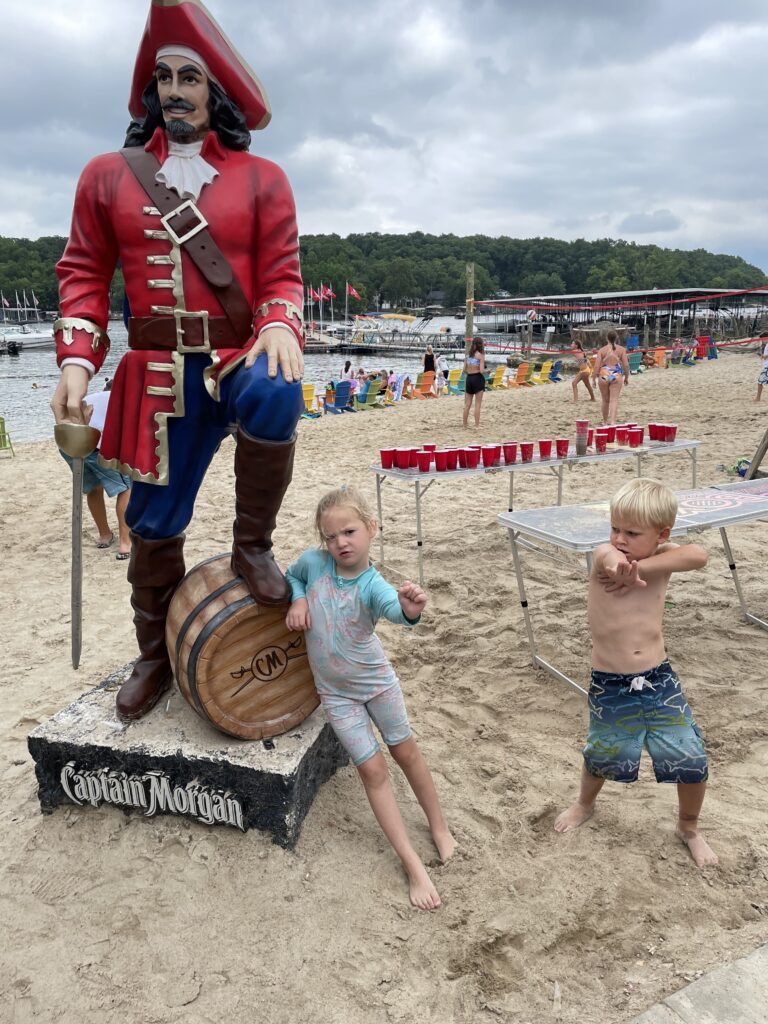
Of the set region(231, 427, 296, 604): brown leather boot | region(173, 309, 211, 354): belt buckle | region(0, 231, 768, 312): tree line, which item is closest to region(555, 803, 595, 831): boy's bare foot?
region(231, 427, 296, 604): brown leather boot

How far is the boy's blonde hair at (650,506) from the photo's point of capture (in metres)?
2.22

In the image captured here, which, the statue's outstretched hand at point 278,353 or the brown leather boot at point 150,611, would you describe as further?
the brown leather boot at point 150,611

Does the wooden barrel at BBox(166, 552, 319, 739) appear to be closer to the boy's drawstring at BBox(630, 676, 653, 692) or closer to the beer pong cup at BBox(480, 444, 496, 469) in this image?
the boy's drawstring at BBox(630, 676, 653, 692)

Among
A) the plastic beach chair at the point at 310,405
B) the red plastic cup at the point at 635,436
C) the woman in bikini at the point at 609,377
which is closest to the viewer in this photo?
the red plastic cup at the point at 635,436

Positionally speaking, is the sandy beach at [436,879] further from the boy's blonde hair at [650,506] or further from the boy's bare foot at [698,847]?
the boy's blonde hair at [650,506]

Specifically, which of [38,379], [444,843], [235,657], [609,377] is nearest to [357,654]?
[235,657]

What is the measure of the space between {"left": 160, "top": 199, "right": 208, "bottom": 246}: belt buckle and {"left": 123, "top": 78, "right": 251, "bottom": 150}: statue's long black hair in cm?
32

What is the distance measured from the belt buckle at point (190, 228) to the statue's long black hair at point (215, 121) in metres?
0.32

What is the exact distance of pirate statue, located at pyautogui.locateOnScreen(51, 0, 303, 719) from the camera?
228cm

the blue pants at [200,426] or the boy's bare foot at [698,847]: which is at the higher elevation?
the blue pants at [200,426]

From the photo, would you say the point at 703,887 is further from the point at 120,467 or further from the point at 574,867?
the point at 120,467

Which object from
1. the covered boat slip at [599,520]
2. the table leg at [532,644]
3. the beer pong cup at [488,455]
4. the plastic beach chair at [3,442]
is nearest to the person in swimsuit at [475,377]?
the beer pong cup at [488,455]

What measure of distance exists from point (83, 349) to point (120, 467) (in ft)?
1.36

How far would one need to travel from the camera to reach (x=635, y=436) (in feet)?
20.6
